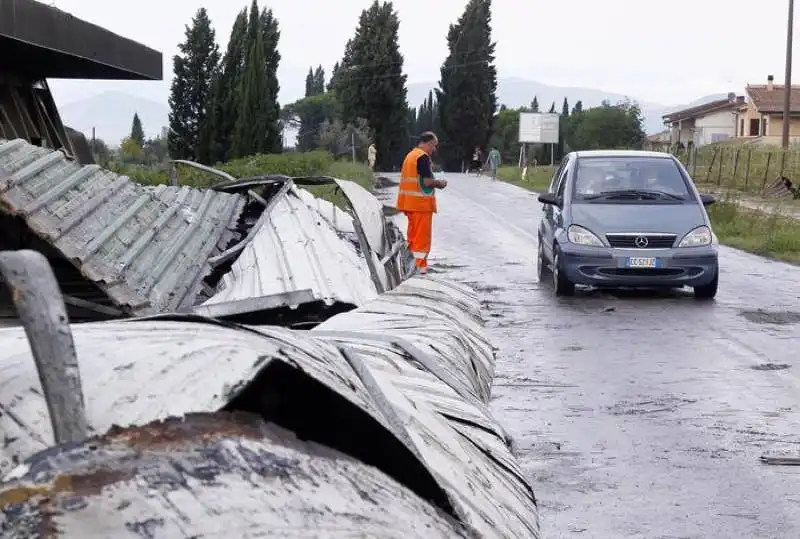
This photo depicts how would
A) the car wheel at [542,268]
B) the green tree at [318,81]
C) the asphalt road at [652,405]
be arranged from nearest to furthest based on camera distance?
1. the asphalt road at [652,405]
2. the car wheel at [542,268]
3. the green tree at [318,81]

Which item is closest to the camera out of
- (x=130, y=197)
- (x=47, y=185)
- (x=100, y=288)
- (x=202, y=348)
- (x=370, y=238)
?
(x=202, y=348)

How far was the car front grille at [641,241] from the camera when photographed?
46.2 ft

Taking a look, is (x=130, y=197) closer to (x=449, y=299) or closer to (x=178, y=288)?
(x=178, y=288)

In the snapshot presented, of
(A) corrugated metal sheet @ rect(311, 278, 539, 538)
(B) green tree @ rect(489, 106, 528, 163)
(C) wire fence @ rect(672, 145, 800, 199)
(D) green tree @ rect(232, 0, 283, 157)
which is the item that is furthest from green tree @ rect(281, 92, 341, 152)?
(A) corrugated metal sheet @ rect(311, 278, 539, 538)

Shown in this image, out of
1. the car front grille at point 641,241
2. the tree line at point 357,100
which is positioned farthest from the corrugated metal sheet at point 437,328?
Result: the tree line at point 357,100

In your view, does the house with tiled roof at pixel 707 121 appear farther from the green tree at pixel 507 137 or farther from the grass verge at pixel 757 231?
the grass verge at pixel 757 231

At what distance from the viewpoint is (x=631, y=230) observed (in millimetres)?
14133

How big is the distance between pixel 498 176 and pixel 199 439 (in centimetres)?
6070

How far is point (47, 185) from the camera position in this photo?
6.59m

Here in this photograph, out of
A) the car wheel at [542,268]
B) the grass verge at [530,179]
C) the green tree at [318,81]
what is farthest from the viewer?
the green tree at [318,81]

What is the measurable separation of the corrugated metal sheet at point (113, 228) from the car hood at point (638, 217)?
677 centimetres

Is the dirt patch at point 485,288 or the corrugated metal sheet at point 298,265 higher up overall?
the corrugated metal sheet at point 298,265

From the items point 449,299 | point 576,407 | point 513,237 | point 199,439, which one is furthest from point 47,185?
point 513,237

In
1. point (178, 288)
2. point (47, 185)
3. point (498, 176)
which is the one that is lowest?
point (498, 176)
